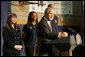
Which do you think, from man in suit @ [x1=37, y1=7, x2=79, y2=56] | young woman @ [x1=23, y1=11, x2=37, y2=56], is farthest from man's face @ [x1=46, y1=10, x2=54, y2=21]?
young woman @ [x1=23, y1=11, x2=37, y2=56]

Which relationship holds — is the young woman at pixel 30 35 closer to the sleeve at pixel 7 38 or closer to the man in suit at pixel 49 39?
the sleeve at pixel 7 38

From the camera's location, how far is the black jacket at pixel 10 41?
8.88ft

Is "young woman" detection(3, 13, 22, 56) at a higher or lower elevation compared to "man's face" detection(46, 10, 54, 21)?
lower

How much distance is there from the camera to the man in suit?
6.08 feet

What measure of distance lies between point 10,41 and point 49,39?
88cm

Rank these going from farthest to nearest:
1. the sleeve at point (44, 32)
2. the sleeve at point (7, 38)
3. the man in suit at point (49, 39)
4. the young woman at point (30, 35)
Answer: the young woman at point (30, 35) → the sleeve at point (7, 38) → the sleeve at point (44, 32) → the man in suit at point (49, 39)

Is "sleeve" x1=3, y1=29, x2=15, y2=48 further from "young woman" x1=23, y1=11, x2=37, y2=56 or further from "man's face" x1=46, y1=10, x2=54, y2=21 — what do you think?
"man's face" x1=46, y1=10, x2=54, y2=21

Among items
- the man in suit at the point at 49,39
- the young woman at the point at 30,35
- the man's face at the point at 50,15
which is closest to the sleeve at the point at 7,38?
the young woman at the point at 30,35

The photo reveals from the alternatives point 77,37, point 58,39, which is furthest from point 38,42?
point 77,37

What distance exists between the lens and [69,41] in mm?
1801

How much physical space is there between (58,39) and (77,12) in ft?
13.8

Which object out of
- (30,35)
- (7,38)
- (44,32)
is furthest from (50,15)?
(30,35)

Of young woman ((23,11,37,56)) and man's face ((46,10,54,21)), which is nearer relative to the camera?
man's face ((46,10,54,21))

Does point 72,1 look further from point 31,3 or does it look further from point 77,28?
point 31,3
